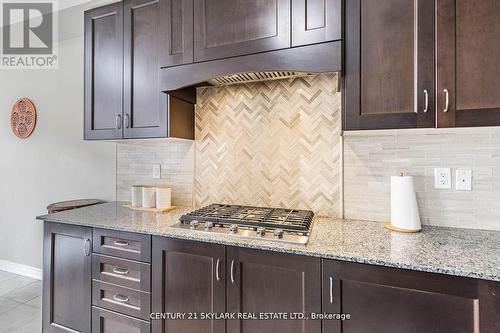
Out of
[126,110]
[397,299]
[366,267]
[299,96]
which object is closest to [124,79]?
[126,110]

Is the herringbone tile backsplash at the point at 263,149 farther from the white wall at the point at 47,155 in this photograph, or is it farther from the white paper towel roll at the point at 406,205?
the white wall at the point at 47,155

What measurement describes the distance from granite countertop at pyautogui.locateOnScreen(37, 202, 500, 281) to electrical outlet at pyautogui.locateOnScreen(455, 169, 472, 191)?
24 cm

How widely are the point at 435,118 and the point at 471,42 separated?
1.21ft

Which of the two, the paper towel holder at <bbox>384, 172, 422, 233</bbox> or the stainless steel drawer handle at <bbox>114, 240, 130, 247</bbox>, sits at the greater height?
the paper towel holder at <bbox>384, 172, 422, 233</bbox>

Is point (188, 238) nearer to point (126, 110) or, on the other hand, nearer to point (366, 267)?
point (366, 267)

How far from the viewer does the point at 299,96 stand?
1957 millimetres

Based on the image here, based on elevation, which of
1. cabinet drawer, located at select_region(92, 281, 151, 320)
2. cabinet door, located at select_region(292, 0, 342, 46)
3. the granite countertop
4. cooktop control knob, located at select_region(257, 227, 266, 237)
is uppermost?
cabinet door, located at select_region(292, 0, 342, 46)

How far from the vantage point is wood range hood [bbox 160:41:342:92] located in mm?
1487

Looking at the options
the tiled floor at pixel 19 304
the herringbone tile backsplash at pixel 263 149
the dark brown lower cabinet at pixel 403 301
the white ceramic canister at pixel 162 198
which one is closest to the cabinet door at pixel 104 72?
the herringbone tile backsplash at pixel 263 149

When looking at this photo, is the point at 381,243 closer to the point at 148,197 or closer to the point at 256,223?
the point at 256,223

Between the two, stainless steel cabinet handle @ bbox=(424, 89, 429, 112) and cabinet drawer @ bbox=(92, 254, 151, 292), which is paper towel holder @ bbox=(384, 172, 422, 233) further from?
cabinet drawer @ bbox=(92, 254, 151, 292)

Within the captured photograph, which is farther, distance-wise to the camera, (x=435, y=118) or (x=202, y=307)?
(x=202, y=307)

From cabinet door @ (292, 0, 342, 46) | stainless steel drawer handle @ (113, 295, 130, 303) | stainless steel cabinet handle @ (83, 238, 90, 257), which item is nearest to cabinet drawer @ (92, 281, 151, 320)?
stainless steel drawer handle @ (113, 295, 130, 303)

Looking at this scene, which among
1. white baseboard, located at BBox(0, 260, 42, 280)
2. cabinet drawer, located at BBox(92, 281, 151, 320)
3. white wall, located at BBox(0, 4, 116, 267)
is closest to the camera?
cabinet drawer, located at BBox(92, 281, 151, 320)
